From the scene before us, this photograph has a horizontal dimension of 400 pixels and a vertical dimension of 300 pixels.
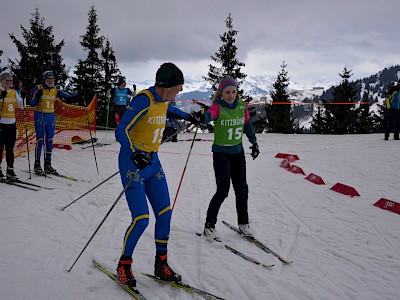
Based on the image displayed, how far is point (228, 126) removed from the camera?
4398mm

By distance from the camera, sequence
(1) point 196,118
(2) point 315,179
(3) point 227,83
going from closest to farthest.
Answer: (1) point 196,118
(3) point 227,83
(2) point 315,179

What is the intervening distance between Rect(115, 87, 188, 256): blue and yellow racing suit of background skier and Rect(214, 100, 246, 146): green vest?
1214 mm

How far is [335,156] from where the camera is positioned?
11.1 metres

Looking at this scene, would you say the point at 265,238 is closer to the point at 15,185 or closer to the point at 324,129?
the point at 15,185

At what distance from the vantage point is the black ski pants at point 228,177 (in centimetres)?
441

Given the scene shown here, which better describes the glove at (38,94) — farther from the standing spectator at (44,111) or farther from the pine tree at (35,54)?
the pine tree at (35,54)

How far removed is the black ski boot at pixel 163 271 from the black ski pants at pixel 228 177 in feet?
4.49

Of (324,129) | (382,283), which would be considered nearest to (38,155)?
(382,283)

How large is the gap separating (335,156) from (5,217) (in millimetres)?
10082

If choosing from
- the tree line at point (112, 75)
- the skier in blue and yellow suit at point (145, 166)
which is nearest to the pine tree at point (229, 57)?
the tree line at point (112, 75)

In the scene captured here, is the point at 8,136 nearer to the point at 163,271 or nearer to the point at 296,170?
the point at 163,271

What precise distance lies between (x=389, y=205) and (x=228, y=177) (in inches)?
143

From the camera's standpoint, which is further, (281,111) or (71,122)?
(281,111)

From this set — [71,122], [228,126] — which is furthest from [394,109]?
[71,122]
